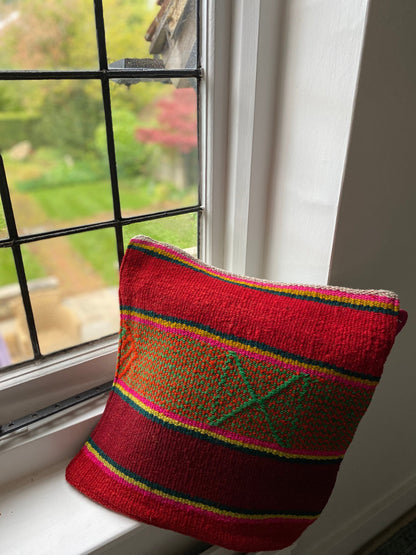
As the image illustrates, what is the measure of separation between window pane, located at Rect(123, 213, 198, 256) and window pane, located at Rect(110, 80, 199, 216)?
1.0 inches

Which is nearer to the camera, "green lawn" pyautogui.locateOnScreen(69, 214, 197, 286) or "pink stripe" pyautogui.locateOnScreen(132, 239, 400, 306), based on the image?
"pink stripe" pyautogui.locateOnScreen(132, 239, 400, 306)

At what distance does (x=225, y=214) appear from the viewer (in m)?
0.79

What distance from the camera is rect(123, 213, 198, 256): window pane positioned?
0.77 m

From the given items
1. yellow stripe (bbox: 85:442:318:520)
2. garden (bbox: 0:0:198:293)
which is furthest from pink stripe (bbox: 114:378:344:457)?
garden (bbox: 0:0:198:293)

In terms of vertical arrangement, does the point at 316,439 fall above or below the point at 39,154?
below

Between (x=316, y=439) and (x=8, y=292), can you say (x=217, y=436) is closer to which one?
(x=316, y=439)

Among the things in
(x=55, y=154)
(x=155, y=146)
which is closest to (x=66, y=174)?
(x=55, y=154)

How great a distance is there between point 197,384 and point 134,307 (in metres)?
0.15

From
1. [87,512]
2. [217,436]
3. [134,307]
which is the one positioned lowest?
[87,512]

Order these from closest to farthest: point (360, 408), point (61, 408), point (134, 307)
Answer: point (360, 408), point (134, 307), point (61, 408)

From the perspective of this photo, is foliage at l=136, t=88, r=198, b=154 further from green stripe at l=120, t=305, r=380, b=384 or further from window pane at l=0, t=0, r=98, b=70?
green stripe at l=120, t=305, r=380, b=384

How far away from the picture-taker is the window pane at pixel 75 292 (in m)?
0.75

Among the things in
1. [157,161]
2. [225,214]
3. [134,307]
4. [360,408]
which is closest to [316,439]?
[360,408]

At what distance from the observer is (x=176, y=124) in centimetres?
76
